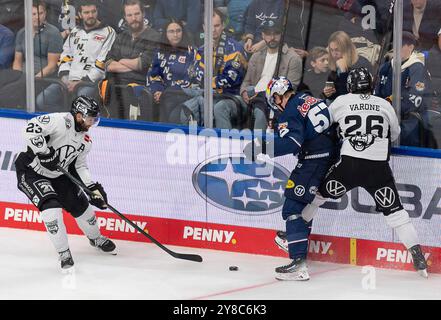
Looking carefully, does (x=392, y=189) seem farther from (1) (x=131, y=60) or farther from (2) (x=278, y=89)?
(1) (x=131, y=60)

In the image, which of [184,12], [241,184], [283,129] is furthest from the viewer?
[184,12]

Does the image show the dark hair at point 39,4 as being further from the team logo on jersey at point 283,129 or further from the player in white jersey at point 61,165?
the team logo on jersey at point 283,129

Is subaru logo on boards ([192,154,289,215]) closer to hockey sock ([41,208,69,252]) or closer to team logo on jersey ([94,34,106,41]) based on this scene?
hockey sock ([41,208,69,252])

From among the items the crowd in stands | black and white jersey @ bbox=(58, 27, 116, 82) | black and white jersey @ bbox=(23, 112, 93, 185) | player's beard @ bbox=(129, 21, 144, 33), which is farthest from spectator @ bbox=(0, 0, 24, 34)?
black and white jersey @ bbox=(23, 112, 93, 185)

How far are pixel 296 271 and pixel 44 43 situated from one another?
2.73m

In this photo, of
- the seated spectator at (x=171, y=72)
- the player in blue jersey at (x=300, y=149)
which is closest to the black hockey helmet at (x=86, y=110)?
the seated spectator at (x=171, y=72)

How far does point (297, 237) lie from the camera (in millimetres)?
6926

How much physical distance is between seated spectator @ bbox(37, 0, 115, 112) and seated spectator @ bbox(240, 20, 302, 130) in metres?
1.09

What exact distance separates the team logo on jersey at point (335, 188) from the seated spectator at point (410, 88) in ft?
1.83

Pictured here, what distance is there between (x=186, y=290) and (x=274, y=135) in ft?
4.35

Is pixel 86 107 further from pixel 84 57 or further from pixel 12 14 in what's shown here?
pixel 12 14

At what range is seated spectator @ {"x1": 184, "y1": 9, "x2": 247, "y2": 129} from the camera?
764 centimetres

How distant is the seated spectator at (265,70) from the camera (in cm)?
741

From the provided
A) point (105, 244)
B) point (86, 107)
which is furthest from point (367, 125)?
point (105, 244)
